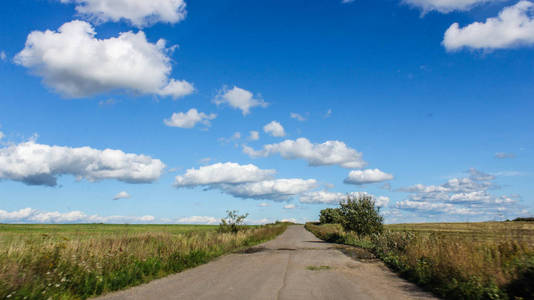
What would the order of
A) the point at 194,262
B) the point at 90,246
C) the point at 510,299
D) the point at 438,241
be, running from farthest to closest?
the point at 194,262 < the point at 438,241 < the point at 90,246 < the point at 510,299

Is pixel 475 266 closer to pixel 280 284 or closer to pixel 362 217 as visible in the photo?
pixel 280 284

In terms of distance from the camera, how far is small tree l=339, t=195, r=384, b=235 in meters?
29.7

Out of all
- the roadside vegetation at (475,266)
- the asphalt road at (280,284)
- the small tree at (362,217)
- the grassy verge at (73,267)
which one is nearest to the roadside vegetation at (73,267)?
the grassy verge at (73,267)

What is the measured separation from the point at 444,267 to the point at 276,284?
5288 mm

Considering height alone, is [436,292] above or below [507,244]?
below

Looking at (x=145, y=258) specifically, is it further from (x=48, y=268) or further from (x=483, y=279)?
(x=483, y=279)

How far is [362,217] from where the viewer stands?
3005 cm

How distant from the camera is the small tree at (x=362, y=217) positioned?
29.7 meters

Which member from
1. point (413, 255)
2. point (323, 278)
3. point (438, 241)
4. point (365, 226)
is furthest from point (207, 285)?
point (365, 226)

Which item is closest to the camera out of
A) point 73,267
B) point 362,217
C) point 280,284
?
point 73,267

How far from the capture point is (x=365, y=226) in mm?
29672

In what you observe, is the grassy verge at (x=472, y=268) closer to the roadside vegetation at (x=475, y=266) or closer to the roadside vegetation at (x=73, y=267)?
the roadside vegetation at (x=475, y=266)

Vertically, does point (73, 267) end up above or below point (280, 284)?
above

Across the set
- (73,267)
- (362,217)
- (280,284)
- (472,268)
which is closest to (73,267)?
(73,267)
